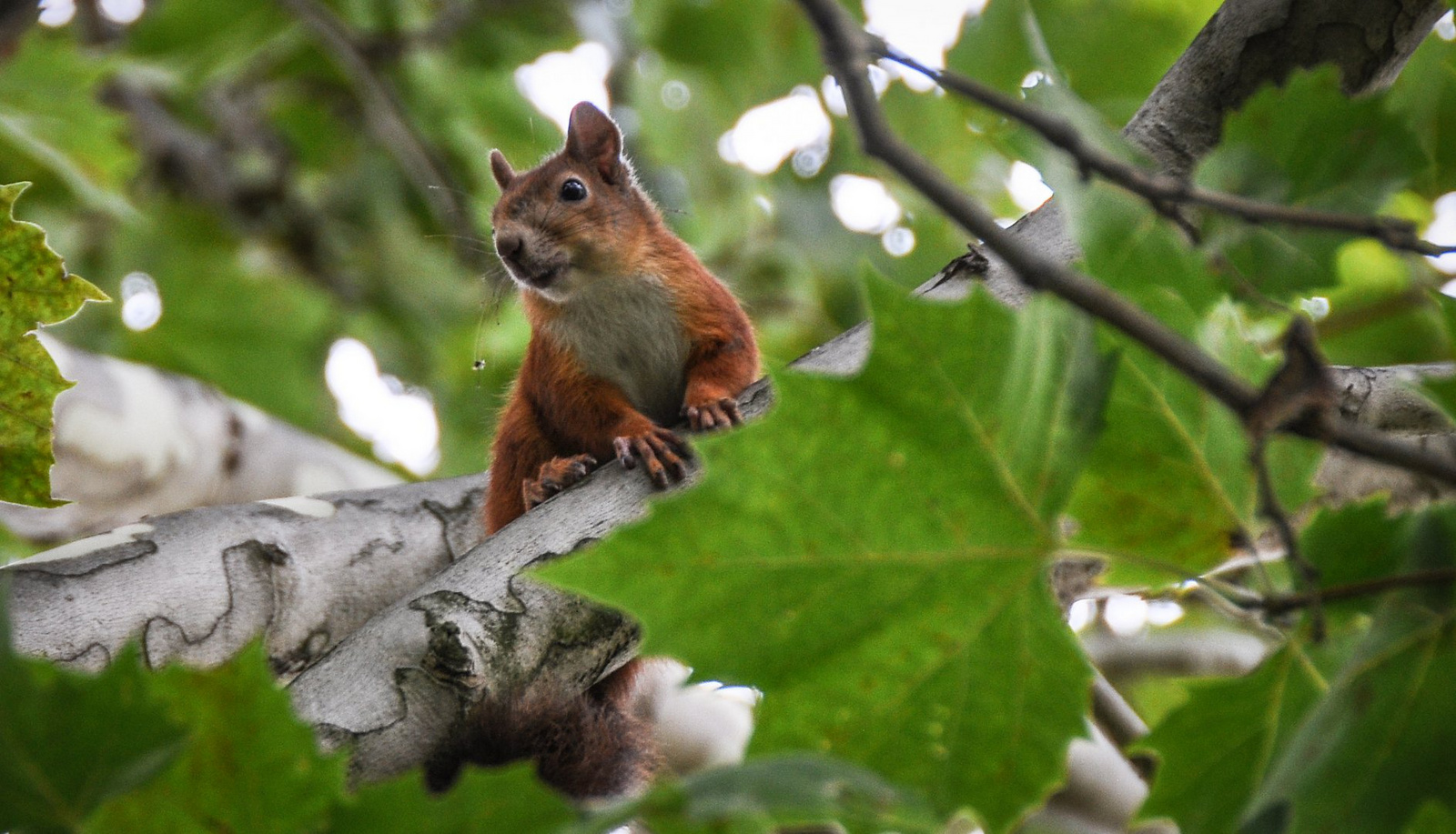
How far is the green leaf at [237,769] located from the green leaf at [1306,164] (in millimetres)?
598

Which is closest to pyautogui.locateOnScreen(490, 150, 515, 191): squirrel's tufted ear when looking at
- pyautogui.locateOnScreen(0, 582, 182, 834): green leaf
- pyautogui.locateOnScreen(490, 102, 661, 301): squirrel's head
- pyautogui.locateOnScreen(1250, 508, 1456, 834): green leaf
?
pyautogui.locateOnScreen(490, 102, 661, 301): squirrel's head

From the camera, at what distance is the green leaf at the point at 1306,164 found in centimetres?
75

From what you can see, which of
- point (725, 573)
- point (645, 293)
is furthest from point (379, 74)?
point (725, 573)

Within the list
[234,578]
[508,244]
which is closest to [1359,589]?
[234,578]

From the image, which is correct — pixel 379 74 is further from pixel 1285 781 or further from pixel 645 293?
pixel 1285 781

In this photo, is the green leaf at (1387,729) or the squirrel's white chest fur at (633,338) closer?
the green leaf at (1387,729)

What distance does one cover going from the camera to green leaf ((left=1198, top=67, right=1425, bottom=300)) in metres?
0.75

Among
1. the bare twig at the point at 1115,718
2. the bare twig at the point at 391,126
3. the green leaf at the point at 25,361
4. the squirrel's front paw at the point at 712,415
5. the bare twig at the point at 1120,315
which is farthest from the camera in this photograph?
the bare twig at the point at 391,126

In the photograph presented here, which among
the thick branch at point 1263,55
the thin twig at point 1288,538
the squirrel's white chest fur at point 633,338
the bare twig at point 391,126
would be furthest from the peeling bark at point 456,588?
the bare twig at point 391,126

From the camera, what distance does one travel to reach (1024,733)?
2.21 ft

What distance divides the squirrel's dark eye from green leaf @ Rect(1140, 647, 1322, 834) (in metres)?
1.58

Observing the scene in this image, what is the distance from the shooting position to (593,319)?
2.00m

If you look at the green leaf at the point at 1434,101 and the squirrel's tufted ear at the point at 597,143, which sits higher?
the squirrel's tufted ear at the point at 597,143

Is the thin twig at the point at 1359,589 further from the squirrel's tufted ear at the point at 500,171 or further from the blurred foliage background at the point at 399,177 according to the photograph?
the blurred foliage background at the point at 399,177
